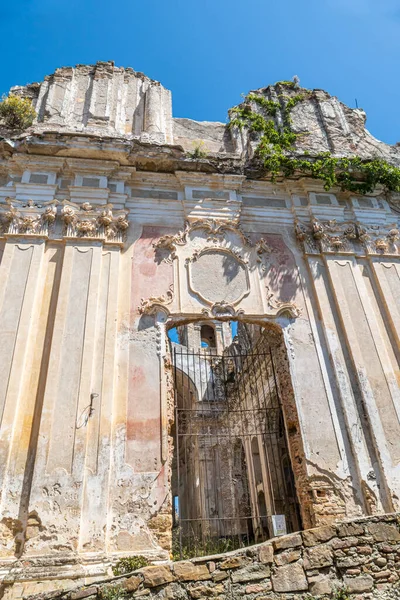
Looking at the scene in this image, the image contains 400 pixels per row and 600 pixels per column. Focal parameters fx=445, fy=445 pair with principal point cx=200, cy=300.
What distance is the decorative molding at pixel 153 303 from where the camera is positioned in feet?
25.7

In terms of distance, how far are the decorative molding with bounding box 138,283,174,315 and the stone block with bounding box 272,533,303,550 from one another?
4.44 m

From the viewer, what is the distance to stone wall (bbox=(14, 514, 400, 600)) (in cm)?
405

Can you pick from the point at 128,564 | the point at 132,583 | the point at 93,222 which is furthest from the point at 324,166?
the point at 132,583

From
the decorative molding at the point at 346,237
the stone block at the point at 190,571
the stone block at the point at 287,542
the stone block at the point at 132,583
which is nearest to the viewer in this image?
the stone block at the point at 132,583

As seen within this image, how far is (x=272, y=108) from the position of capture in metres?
11.6

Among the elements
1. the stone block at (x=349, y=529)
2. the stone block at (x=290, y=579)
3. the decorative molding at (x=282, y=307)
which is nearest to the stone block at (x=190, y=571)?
the stone block at (x=290, y=579)

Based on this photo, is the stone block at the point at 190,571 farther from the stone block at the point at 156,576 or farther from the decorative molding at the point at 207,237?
the decorative molding at the point at 207,237

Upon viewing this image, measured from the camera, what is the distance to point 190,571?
4.15 m

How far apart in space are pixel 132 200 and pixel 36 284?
2702mm

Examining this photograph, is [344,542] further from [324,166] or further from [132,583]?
[324,166]

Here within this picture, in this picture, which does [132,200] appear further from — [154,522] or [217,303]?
[154,522]

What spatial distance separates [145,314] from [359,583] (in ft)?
16.4

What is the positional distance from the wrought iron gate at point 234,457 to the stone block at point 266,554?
698 cm

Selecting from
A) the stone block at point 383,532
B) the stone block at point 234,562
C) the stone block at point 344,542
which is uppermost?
the stone block at point 383,532
